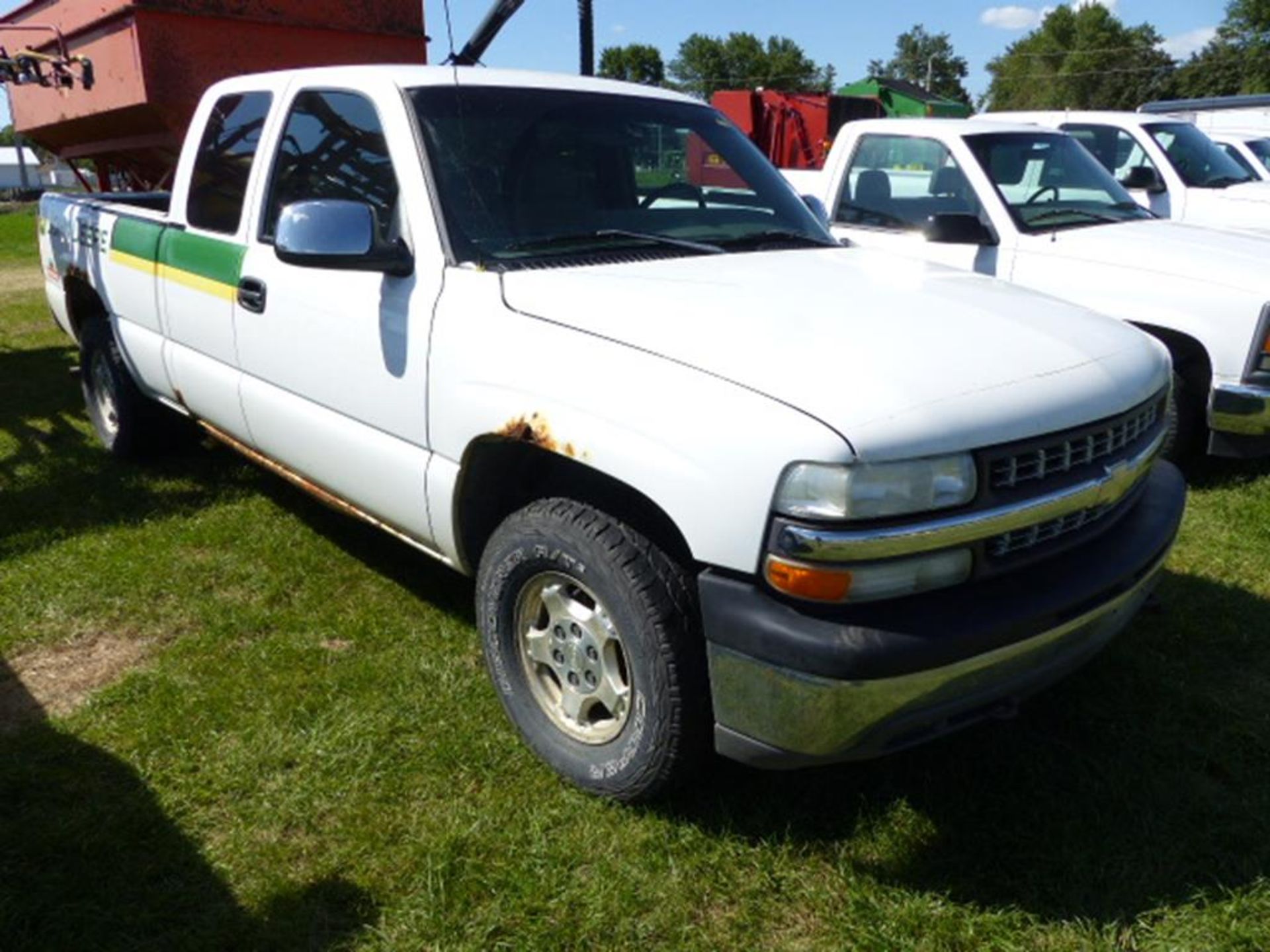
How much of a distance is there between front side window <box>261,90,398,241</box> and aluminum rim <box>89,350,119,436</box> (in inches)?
82.2

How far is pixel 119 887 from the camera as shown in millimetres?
2514

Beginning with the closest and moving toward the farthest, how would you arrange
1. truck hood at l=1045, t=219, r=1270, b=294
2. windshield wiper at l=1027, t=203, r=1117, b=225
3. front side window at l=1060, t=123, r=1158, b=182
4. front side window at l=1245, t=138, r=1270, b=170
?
truck hood at l=1045, t=219, r=1270, b=294 → windshield wiper at l=1027, t=203, r=1117, b=225 → front side window at l=1060, t=123, r=1158, b=182 → front side window at l=1245, t=138, r=1270, b=170

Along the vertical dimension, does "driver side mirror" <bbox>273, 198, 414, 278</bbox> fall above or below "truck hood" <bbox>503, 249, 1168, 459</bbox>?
above

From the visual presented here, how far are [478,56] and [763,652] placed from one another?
307 inches

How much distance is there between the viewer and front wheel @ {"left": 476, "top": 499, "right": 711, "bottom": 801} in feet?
8.06

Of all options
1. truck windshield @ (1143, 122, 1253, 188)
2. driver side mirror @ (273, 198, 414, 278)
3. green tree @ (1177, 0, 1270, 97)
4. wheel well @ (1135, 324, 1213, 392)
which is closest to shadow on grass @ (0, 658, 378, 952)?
driver side mirror @ (273, 198, 414, 278)

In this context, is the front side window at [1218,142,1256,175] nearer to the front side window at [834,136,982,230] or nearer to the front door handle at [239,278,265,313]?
the front side window at [834,136,982,230]

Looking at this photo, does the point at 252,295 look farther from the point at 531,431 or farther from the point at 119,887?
the point at 119,887

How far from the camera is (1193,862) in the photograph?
2.61 meters

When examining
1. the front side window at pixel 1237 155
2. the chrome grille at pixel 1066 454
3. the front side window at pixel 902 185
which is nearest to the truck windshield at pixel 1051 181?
the front side window at pixel 902 185

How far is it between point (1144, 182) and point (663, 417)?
7229 millimetres

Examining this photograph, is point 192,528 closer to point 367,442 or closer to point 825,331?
point 367,442

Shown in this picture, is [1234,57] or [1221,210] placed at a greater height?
[1234,57]

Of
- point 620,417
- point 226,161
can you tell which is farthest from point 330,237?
point 226,161
